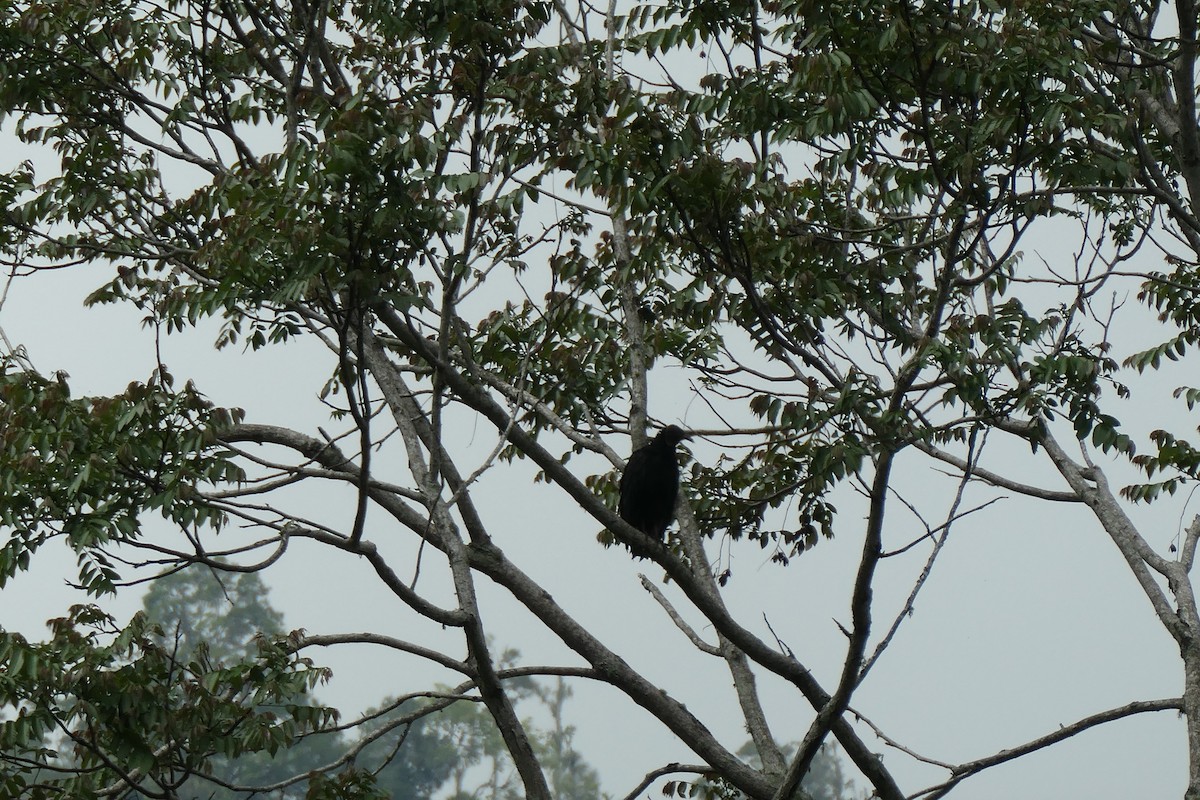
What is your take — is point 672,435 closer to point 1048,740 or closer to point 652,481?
point 652,481

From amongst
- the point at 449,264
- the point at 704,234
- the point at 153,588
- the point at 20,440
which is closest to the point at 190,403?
the point at 20,440

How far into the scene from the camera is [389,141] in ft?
14.1

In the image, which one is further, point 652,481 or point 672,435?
point 672,435

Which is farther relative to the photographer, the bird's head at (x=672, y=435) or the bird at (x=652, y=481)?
the bird's head at (x=672, y=435)

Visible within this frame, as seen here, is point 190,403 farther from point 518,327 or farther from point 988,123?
point 988,123

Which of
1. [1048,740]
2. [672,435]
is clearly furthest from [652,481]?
[1048,740]

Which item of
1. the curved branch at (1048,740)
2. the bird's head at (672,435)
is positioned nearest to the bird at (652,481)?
the bird's head at (672,435)

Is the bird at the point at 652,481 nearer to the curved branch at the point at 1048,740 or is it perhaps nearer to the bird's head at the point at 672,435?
the bird's head at the point at 672,435

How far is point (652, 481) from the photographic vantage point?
765 cm

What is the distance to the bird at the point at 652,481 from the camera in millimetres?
7520

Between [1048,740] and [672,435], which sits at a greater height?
[672,435]

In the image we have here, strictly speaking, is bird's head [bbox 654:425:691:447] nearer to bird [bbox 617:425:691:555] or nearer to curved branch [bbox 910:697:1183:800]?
bird [bbox 617:425:691:555]

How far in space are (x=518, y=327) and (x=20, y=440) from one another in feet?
9.78

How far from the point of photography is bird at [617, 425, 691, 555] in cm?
752
